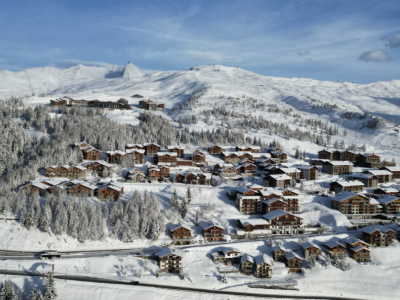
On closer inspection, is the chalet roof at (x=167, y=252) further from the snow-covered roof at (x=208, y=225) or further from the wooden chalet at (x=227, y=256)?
the snow-covered roof at (x=208, y=225)

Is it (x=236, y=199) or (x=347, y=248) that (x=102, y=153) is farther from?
(x=347, y=248)

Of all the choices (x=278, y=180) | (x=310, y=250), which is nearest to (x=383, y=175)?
(x=278, y=180)

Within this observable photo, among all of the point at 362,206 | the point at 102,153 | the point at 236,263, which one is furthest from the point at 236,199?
the point at 102,153

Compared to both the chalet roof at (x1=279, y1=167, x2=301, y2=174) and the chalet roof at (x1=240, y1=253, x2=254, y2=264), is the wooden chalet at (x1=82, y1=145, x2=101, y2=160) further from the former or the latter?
the chalet roof at (x1=240, y1=253, x2=254, y2=264)

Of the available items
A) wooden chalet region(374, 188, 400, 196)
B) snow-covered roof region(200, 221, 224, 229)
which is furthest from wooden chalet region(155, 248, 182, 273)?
wooden chalet region(374, 188, 400, 196)

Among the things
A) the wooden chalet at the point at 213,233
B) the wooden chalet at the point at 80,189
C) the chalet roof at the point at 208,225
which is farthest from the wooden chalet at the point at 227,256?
the wooden chalet at the point at 80,189

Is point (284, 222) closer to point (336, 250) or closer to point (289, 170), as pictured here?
point (336, 250)

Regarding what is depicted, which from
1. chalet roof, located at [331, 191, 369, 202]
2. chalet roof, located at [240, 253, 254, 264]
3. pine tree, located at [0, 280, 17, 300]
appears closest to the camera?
pine tree, located at [0, 280, 17, 300]
